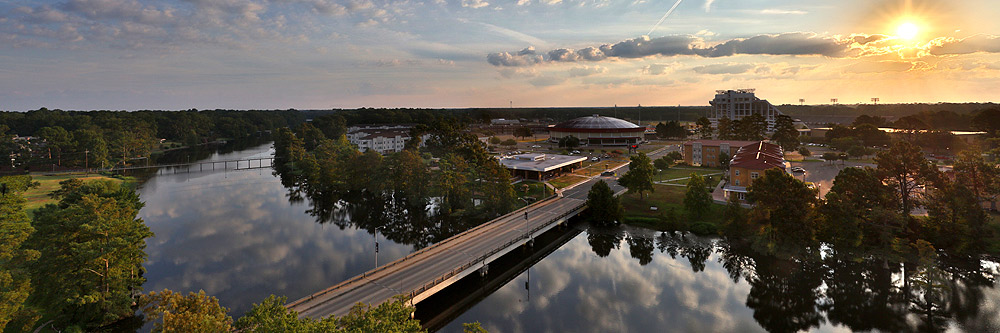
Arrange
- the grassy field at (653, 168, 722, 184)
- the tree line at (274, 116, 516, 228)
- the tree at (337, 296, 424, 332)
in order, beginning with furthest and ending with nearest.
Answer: the grassy field at (653, 168, 722, 184) → the tree line at (274, 116, 516, 228) → the tree at (337, 296, 424, 332)

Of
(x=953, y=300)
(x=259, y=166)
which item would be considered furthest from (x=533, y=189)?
(x=259, y=166)

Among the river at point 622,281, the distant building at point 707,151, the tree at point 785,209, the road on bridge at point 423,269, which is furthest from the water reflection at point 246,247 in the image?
the distant building at point 707,151

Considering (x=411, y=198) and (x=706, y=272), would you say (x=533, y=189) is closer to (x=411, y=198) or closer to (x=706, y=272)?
(x=411, y=198)

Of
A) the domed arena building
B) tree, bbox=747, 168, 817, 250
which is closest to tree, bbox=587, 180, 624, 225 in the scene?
tree, bbox=747, 168, 817, 250

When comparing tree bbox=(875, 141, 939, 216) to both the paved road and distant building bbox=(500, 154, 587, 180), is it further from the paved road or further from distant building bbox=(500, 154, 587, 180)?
distant building bbox=(500, 154, 587, 180)

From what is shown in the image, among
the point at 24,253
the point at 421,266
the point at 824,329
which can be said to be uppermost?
the point at 24,253

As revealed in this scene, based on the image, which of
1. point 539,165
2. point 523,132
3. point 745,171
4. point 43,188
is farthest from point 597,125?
point 43,188
